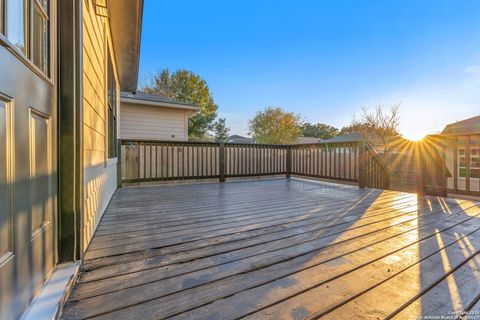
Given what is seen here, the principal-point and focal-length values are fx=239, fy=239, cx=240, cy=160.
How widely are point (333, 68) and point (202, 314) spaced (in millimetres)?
12626

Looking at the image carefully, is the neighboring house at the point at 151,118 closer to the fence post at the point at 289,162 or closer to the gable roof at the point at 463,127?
the fence post at the point at 289,162

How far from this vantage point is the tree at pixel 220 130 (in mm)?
18531

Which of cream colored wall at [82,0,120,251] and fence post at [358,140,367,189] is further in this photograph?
fence post at [358,140,367,189]

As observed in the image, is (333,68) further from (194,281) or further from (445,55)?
(194,281)

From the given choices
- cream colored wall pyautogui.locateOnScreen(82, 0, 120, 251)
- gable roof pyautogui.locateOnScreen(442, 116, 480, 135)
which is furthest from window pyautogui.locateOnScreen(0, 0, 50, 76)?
gable roof pyautogui.locateOnScreen(442, 116, 480, 135)

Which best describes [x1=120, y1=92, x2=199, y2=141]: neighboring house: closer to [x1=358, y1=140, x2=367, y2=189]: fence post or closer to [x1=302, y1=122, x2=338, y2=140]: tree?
[x1=358, y1=140, x2=367, y2=189]: fence post

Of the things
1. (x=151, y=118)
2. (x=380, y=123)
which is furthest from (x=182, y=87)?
(x=380, y=123)

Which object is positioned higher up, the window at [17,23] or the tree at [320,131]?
the tree at [320,131]

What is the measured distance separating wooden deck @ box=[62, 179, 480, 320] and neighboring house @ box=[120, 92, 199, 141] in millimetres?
4769

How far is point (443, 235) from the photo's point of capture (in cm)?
207

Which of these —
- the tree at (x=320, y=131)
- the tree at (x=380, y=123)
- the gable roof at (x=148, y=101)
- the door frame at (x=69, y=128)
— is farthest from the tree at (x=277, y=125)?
the door frame at (x=69, y=128)

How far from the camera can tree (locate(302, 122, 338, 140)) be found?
30.6 meters

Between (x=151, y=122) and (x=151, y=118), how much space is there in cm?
13

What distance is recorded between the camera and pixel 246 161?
6.27m
